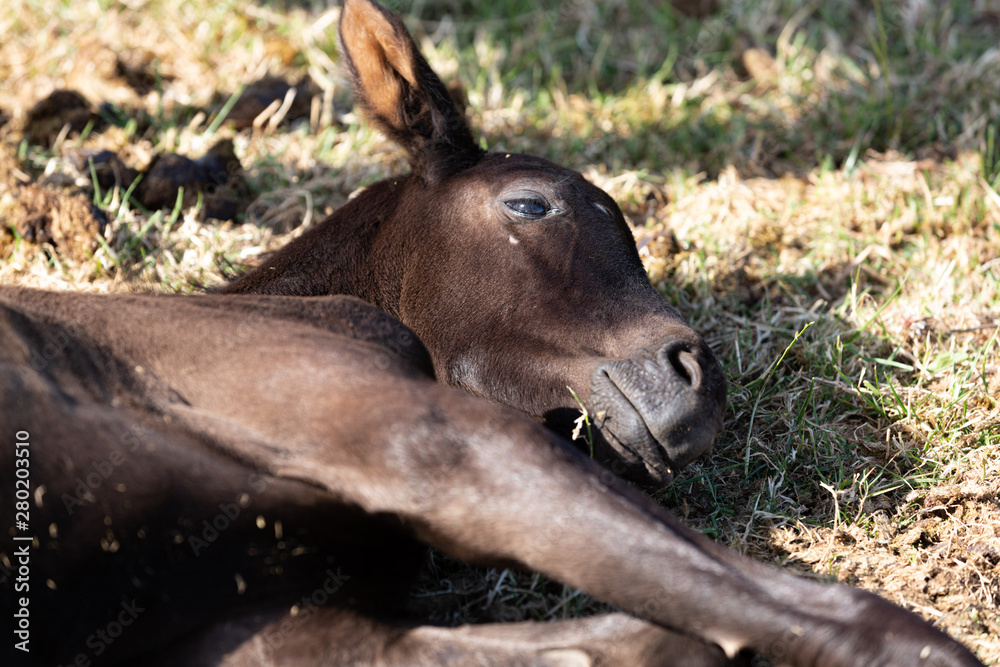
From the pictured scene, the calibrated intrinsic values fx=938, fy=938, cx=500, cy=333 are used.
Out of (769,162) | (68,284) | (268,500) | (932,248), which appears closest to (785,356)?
(932,248)

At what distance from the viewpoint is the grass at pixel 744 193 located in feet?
10.8

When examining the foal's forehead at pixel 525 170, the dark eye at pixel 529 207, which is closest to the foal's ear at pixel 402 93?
the foal's forehead at pixel 525 170

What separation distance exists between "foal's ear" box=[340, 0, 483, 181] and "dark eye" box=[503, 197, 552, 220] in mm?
426

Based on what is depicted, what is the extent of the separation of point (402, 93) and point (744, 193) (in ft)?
7.87

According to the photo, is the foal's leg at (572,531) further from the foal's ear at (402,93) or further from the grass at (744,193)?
the foal's ear at (402,93)

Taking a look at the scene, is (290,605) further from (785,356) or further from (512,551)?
(785,356)

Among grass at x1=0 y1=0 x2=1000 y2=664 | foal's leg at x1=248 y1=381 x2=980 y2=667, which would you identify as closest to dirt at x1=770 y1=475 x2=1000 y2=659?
grass at x1=0 y1=0 x2=1000 y2=664

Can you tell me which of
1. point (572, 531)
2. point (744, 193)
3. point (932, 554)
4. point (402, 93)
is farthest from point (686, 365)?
point (744, 193)

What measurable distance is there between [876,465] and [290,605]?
2.26 metres

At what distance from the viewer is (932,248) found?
490 centimetres

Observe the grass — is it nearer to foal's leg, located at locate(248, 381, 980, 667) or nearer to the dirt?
the dirt

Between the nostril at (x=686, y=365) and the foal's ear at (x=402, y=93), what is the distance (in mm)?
1351

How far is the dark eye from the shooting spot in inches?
138

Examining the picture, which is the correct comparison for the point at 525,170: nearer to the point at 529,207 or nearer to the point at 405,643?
the point at 529,207
